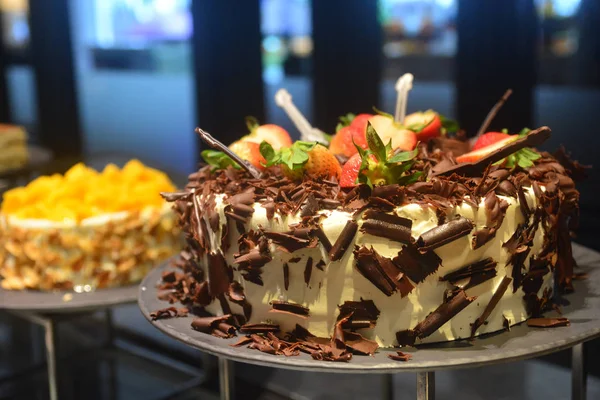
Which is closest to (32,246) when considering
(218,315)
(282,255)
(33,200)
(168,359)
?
(33,200)

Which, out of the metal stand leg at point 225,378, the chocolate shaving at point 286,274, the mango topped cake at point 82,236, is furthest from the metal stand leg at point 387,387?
the chocolate shaving at point 286,274

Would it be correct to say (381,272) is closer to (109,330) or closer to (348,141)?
(348,141)

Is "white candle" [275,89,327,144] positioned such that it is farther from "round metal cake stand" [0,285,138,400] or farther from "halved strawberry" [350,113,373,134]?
"round metal cake stand" [0,285,138,400]

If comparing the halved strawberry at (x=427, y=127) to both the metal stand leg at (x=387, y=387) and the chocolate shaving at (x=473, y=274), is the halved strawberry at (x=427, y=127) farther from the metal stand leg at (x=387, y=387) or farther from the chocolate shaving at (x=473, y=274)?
the metal stand leg at (x=387, y=387)

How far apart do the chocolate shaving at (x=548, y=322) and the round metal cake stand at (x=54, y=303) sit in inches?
40.9

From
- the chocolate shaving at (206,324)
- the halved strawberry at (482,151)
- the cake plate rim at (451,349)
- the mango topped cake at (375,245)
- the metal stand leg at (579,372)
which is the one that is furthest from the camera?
the metal stand leg at (579,372)

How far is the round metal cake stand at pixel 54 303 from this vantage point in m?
1.91

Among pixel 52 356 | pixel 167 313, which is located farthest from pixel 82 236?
pixel 167 313

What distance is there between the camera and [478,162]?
140cm

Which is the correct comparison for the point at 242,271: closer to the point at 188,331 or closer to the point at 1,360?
the point at 188,331

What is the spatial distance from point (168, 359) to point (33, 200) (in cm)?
126

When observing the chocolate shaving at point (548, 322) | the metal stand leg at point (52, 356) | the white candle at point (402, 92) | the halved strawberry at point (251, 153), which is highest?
the white candle at point (402, 92)

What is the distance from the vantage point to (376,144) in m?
1.33

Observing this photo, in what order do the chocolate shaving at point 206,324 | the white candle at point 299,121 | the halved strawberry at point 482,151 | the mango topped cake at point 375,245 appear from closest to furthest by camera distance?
1. the mango topped cake at point 375,245
2. the chocolate shaving at point 206,324
3. the halved strawberry at point 482,151
4. the white candle at point 299,121
